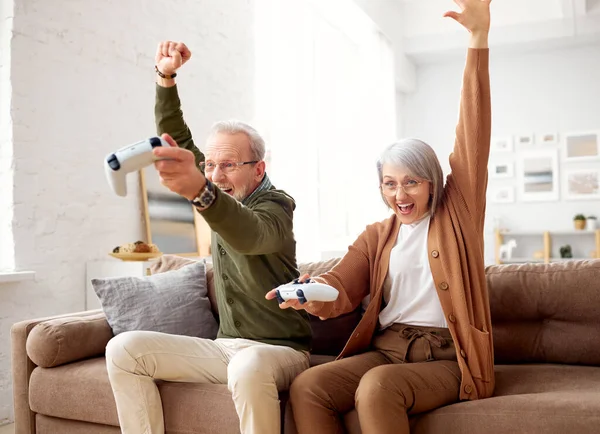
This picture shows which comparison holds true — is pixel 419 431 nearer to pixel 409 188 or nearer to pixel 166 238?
pixel 409 188

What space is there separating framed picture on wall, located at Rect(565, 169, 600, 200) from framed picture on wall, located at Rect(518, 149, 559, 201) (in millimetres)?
149

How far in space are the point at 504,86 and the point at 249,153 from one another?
22.9 feet

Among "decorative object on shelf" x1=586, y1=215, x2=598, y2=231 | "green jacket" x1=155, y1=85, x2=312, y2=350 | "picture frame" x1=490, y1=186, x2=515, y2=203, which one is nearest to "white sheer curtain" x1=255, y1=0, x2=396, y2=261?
"picture frame" x1=490, y1=186, x2=515, y2=203

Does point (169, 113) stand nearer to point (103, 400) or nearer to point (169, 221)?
point (103, 400)

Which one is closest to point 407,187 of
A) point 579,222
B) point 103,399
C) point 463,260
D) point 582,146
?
point 463,260

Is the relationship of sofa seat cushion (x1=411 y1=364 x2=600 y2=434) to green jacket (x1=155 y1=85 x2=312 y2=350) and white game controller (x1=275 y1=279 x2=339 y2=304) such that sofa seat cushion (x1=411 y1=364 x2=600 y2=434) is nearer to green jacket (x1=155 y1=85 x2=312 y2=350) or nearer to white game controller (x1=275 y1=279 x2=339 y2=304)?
white game controller (x1=275 y1=279 x2=339 y2=304)

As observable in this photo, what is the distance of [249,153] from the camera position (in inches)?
83.0

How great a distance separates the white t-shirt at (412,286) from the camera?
2.01 metres

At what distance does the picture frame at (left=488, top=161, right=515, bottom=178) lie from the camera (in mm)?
8234

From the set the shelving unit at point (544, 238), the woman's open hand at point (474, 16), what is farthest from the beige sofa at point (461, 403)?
the shelving unit at point (544, 238)

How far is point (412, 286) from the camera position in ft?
6.77

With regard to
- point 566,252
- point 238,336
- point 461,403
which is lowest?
point 566,252

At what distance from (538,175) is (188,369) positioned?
7.01 m

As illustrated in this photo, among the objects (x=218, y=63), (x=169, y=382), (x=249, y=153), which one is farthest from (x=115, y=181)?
(x=218, y=63)
